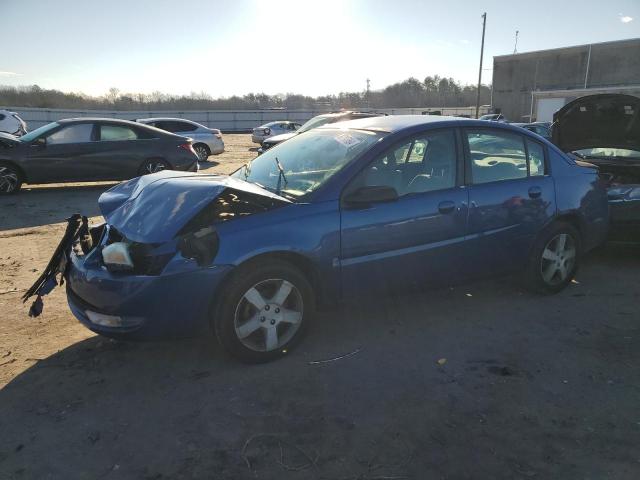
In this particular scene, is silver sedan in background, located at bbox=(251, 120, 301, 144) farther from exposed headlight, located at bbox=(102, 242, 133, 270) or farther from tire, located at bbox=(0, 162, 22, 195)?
exposed headlight, located at bbox=(102, 242, 133, 270)

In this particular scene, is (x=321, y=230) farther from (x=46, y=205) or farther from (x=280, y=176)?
(x=46, y=205)

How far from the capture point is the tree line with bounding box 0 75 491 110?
52844 mm

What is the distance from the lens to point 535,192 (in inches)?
170

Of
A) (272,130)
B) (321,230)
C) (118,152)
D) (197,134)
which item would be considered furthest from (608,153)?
(272,130)

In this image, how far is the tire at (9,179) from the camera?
9.45 metres

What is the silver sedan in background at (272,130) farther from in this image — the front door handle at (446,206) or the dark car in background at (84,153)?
the front door handle at (446,206)

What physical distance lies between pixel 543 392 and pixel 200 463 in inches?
83.6

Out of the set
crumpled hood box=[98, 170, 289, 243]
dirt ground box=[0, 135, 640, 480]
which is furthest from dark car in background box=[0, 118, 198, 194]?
crumpled hood box=[98, 170, 289, 243]

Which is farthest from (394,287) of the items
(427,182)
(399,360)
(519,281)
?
(519,281)

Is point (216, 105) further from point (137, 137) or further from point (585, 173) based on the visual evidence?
point (585, 173)

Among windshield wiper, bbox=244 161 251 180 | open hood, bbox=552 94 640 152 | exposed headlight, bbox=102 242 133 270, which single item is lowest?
exposed headlight, bbox=102 242 133 270

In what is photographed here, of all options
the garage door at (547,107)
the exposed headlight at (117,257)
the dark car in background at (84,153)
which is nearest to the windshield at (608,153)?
the exposed headlight at (117,257)

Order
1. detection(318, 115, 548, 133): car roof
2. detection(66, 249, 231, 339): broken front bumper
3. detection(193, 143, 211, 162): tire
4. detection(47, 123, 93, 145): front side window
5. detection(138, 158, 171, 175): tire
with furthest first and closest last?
1. detection(193, 143, 211, 162): tire
2. detection(138, 158, 171, 175): tire
3. detection(47, 123, 93, 145): front side window
4. detection(318, 115, 548, 133): car roof
5. detection(66, 249, 231, 339): broken front bumper

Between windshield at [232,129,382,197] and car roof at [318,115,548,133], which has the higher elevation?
car roof at [318,115,548,133]
